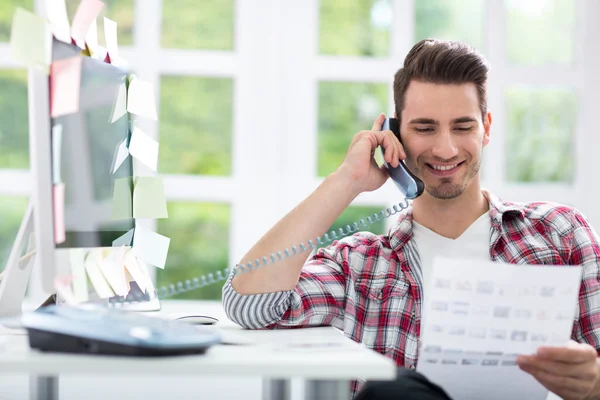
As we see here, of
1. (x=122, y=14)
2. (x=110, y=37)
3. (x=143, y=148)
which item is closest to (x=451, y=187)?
(x=143, y=148)

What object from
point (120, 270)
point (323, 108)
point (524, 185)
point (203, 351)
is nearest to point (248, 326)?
point (120, 270)

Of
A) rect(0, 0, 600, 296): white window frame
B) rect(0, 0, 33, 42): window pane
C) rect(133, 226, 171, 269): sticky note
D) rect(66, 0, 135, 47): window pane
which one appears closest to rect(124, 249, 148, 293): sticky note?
rect(133, 226, 171, 269): sticky note

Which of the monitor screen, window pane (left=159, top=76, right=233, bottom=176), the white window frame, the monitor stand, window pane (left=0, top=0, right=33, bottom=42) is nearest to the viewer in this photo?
the monitor screen

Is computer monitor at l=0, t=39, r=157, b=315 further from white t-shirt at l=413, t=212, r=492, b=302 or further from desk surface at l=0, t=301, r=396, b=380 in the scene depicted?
white t-shirt at l=413, t=212, r=492, b=302

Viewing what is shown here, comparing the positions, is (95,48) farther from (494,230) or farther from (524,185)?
(524,185)

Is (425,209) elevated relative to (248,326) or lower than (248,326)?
elevated

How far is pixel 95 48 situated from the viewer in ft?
4.63

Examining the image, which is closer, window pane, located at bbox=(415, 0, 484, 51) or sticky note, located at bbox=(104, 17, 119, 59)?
sticky note, located at bbox=(104, 17, 119, 59)

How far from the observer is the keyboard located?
98 cm

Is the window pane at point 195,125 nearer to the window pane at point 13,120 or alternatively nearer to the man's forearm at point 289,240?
the window pane at point 13,120

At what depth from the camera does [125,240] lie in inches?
58.5

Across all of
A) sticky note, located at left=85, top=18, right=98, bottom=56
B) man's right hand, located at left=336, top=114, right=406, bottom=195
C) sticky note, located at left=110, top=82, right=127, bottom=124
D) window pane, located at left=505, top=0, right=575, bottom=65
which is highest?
window pane, located at left=505, top=0, right=575, bottom=65

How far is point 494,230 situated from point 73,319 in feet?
3.49

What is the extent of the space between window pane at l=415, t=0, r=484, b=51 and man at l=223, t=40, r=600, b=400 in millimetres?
1078
